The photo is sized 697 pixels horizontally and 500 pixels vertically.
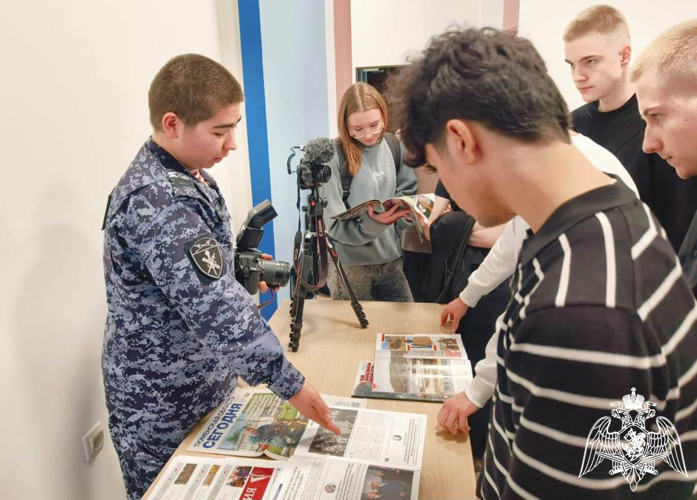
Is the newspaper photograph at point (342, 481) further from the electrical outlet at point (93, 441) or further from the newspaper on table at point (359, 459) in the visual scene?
the electrical outlet at point (93, 441)

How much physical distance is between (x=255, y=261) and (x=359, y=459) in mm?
590

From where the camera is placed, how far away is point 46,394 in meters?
1.19

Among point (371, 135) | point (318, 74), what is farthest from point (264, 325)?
point (318, 74)

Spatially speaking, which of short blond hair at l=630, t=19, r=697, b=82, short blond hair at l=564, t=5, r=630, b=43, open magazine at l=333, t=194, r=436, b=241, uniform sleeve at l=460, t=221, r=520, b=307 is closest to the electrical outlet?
open magazine at l=333, t=194, r=436, b=241

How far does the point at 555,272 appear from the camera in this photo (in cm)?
49

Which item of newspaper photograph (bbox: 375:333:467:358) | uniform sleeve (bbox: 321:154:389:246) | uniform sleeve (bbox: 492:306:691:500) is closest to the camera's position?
uniform sleeve (bbox: 492:306:691:500)

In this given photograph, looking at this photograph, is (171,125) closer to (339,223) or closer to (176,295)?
(176,295)

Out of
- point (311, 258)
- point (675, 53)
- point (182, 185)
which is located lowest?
point (311, 258)

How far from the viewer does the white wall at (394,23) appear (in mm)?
4344

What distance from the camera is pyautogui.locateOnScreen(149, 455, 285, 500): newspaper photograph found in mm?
869

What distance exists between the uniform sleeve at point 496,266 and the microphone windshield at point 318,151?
592 mm

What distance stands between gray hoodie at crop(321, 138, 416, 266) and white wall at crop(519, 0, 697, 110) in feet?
5.76

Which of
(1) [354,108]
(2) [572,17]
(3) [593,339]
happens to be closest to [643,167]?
(1) [354,108]

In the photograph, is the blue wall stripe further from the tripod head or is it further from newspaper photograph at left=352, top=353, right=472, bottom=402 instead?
newspaper photograph at left=352, top=353, right=472, bottom=402
